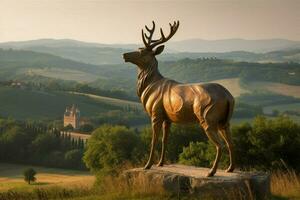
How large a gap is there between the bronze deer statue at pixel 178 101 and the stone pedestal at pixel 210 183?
50 cm

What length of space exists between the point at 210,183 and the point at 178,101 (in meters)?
2.51

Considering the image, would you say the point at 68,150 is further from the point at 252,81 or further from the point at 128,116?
the point at 252,81

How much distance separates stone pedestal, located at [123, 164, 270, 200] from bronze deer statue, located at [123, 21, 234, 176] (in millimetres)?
500

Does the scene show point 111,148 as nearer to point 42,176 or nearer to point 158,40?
point 158,40

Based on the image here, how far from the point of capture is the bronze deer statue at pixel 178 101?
13078 mm

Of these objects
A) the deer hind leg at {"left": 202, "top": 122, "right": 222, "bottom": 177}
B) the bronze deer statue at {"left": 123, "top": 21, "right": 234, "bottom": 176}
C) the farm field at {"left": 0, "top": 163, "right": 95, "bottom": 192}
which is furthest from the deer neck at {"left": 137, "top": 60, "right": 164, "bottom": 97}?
the farm field at {"left": 0, "top": 163, "right": 95, "bottom": 192}

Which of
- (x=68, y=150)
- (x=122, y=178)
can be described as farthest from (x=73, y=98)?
(x=122, y=178)

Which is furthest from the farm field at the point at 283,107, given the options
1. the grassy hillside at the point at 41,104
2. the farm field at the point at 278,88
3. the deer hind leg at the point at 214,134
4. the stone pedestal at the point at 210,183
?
the deer hind leg at the point at 214,134

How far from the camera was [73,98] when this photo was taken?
140000 millimetres

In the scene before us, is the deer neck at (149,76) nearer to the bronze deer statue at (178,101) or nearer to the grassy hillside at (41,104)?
the bronze deer statue at (178,101)

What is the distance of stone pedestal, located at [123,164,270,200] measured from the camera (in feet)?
41.5

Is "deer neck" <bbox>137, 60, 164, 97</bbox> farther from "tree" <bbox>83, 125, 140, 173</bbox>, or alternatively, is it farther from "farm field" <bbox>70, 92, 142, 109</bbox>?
"farm field" <bbox>70, 92, 142, 109</bbox>

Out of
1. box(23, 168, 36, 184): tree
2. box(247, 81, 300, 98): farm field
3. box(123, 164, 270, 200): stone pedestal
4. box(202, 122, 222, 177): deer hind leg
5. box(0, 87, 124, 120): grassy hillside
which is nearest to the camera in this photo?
box(123, 164, 270, 200): stone pedestal

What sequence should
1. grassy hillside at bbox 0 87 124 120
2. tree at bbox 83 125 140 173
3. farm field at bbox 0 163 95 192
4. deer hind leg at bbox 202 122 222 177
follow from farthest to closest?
grassy hillside at bbox 0 87 124 120 < farm field at bbox 0 163 95 192 < tree at bbox 83 125 140 173 < deer hind leg at bbox 202 122 222 177
